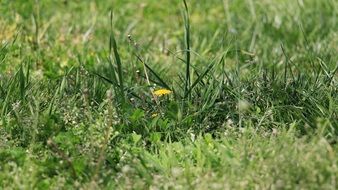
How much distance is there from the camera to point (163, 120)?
144 inches

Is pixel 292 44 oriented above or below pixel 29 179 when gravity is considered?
below

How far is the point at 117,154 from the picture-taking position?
3357mm

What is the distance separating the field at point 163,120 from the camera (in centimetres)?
302

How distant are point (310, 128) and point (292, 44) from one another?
226 cm

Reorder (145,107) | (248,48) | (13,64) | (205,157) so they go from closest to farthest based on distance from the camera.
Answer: (205,157)
(145,107)
(13,64)
(248,48)

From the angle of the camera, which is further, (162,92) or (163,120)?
(162,92)

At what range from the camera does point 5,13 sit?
18.4 feet

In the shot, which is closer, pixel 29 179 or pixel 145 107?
pixel 29 179

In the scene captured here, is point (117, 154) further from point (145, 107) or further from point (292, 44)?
point (292, 44)

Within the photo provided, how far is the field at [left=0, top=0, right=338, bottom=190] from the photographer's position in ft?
9.91

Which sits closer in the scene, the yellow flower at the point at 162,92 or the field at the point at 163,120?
the field at the point at 163,120

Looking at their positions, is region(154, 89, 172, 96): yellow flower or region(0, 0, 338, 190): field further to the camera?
region(154, 89, 172, 96): yellow flower

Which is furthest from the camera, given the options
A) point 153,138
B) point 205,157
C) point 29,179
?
point 153,138

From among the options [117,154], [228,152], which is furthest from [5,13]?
Result: [228,152]
